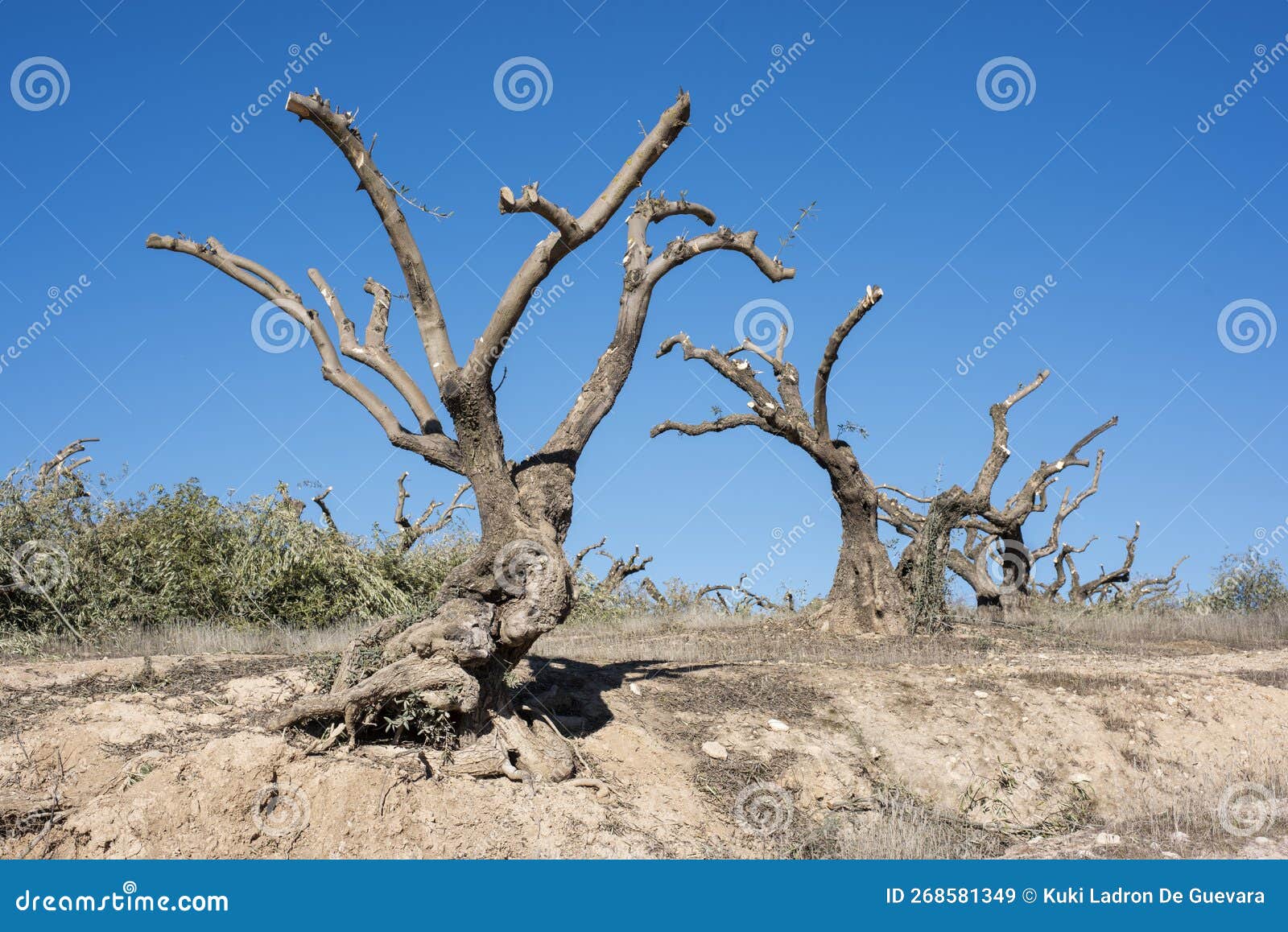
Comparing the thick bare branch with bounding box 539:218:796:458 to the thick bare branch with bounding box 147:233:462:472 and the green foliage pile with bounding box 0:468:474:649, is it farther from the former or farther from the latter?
the green foliage pile with bounding box 0:468:474:649

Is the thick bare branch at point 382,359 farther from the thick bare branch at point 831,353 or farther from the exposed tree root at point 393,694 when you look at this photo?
the thick bare branch at point 831,353

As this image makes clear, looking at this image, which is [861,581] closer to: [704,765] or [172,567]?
[704,765]

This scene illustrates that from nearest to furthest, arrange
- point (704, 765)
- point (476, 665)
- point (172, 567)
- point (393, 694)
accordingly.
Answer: point (393, 694)
point (476, 665)
point (704, 765)
point (172, 567)

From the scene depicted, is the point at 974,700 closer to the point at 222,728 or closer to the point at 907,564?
the point at 907,564

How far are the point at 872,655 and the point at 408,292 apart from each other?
6.94 meters

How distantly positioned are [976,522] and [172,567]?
42.8 feet

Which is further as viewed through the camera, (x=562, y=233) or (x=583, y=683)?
(x=583, y=683)

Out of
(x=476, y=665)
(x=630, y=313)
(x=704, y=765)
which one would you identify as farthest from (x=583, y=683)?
(x=630, y=313)

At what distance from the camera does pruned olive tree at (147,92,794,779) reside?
7.68 m

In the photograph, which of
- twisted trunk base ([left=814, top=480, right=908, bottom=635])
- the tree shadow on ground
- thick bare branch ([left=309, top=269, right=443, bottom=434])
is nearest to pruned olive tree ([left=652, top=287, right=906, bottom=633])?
twisted trunk base ([left=814, top=480, right=908, bottom=635])

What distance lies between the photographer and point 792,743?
9219 millimetres

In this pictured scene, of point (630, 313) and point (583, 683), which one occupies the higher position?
point (630, 313)

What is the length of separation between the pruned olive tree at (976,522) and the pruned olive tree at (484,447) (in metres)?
7.08

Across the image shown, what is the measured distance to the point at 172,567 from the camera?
14.2 metres
